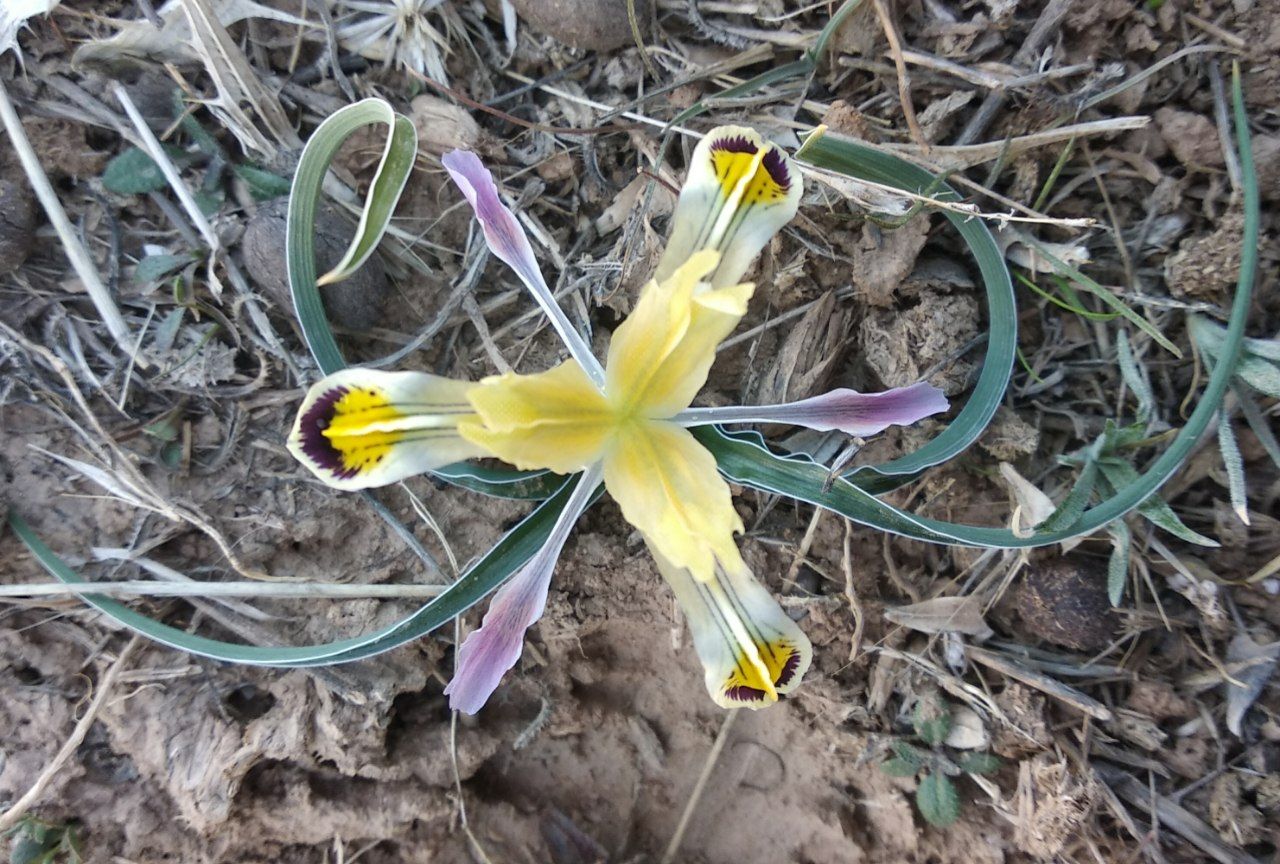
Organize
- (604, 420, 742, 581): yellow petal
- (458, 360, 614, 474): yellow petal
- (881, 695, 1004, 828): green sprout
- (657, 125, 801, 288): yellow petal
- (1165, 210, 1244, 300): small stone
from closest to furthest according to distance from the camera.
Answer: (458, 360, 614, 474): yellow petal → (604, 420, 742, 581): yellow petal → (657, 125, 801, 288): yellow petal → (1165, 210, 1244, 300): small stone → (881, 695, 1004, 828): green sprout

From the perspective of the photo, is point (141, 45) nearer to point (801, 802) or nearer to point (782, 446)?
point (782, 446)

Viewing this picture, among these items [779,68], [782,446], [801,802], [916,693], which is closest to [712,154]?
[779,68]

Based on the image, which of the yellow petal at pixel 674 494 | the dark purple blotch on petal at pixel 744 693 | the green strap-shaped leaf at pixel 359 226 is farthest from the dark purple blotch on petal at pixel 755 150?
the dark purple blotch on petal at pixel 744 693

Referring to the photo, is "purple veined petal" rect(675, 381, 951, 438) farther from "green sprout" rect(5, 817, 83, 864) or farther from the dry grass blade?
"green sprout" rect(5, 817, 83, 864)

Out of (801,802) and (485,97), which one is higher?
(485,97)

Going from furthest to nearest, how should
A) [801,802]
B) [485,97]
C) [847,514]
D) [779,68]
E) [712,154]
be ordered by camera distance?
[801,802] → [485,97] → [779,68] → [847,514] → [712,154]

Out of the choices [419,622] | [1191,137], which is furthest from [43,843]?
[1191,137]

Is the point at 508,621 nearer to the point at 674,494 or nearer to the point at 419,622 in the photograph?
the point at 419,622

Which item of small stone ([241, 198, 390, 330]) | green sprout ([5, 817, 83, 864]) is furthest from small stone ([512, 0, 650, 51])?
green sprout ([5, 817, 83, 864])
